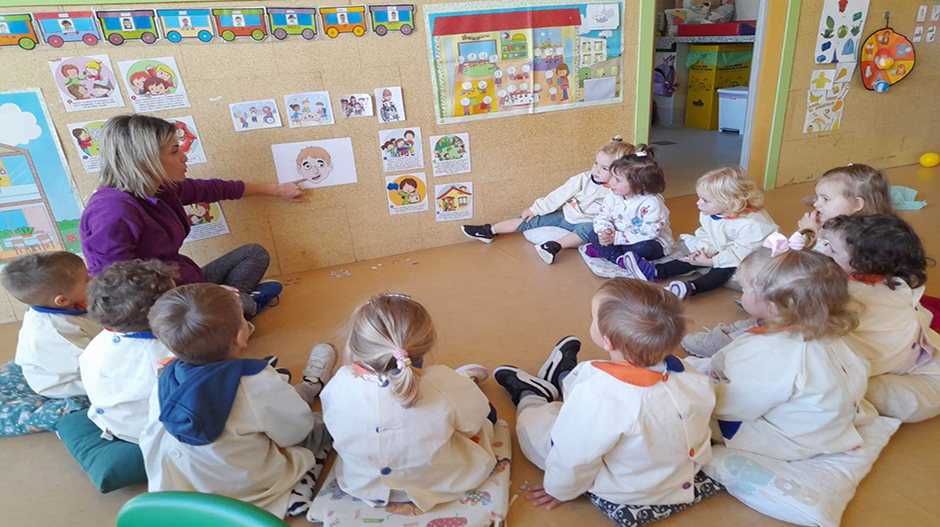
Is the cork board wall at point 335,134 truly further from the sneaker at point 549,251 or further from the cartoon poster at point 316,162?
the sneaker at point 549,251

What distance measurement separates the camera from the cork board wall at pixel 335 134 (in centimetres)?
261

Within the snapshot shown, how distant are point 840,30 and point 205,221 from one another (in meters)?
4.19

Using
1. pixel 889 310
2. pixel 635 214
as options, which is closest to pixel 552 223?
pixel 635 214

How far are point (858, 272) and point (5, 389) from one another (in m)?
2.90

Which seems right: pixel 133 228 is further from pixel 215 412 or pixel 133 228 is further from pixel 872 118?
pixel 872 118

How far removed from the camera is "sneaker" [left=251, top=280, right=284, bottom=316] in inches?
106

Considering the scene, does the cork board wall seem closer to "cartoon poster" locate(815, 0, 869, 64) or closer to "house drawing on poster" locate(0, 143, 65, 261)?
"house drawing on poster" locate(0, 143, 65, 261)

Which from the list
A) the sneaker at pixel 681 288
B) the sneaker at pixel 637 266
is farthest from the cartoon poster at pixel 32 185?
the sneaker at pixel 681 288

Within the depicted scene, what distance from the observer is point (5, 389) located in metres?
2.06

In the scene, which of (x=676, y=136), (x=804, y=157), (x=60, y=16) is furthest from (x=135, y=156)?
(x=676, y=136)

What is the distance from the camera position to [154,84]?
8.48ft

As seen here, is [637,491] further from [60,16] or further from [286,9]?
[60,16]

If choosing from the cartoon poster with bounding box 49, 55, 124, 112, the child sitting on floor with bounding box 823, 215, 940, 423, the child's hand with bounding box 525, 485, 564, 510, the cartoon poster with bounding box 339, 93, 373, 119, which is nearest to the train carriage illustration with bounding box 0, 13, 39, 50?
the cartoon poster with bounding box 49, 55, 124, 112

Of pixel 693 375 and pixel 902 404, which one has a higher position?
pixel 693 375
